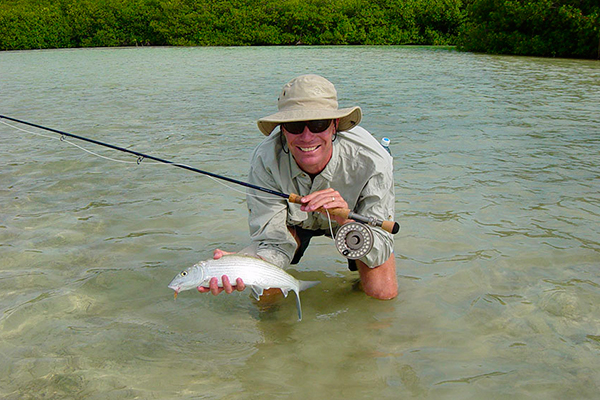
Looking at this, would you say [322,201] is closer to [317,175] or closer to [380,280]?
[317,175]

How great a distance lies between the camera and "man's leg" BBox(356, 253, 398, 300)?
3740 mm

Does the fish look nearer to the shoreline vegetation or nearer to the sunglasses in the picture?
the sunglasses

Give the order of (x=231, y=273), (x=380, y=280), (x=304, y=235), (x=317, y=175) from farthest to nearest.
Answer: (x=304, y=235) < (x=380, y=280) < (x=317, y=175) < (x=231, y=273)

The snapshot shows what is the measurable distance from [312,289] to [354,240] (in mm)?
784

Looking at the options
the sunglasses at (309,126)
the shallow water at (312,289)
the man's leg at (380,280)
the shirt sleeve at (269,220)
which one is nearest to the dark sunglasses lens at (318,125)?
the sunglasses at (309,126)

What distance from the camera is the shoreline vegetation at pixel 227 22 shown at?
47.9m

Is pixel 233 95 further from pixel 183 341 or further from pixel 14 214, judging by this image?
pixel 183 341

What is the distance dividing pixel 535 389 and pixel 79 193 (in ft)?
16.3

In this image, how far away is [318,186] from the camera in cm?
356

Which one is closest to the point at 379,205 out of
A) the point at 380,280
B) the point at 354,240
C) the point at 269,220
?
the point at 354,240

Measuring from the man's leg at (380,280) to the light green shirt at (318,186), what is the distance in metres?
0.14

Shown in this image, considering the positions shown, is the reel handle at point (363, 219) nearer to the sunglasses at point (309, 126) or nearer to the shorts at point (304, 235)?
the sunglasses at point (309, 126)

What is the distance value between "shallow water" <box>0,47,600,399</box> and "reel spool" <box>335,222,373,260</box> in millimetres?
479

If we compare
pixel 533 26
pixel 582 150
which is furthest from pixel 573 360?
pixel 533 26
